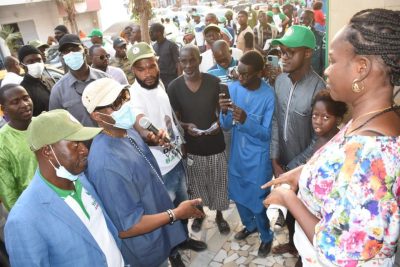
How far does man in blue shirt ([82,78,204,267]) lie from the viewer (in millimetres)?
1956

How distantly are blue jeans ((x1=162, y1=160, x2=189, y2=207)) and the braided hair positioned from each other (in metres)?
2.31

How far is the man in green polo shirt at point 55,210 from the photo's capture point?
4.95 ft

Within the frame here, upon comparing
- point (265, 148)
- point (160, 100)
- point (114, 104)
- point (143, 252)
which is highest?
point (114, 104)

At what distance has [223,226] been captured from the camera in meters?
3.70

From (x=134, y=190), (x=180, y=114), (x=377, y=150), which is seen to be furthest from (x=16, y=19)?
(x=377, y=150)

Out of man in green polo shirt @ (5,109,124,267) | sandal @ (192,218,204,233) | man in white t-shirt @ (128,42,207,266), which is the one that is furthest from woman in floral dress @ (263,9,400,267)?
sandal @ (192,218,204,233)

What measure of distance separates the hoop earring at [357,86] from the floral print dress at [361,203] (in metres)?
0.20

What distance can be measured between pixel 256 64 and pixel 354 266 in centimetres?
209

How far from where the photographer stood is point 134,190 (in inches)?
79.6

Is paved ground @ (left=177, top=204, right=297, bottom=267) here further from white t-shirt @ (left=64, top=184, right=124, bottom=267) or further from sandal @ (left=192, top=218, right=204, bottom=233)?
white t-shirt @ (left=64, top=184, right=124, bottom=267)

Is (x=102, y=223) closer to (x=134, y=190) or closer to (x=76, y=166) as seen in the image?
(x=134, y=190)

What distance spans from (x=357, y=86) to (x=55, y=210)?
158cm

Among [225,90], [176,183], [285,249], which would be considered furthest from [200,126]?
[285,249]

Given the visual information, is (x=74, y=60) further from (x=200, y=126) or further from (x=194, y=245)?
(x=194, y=245)
